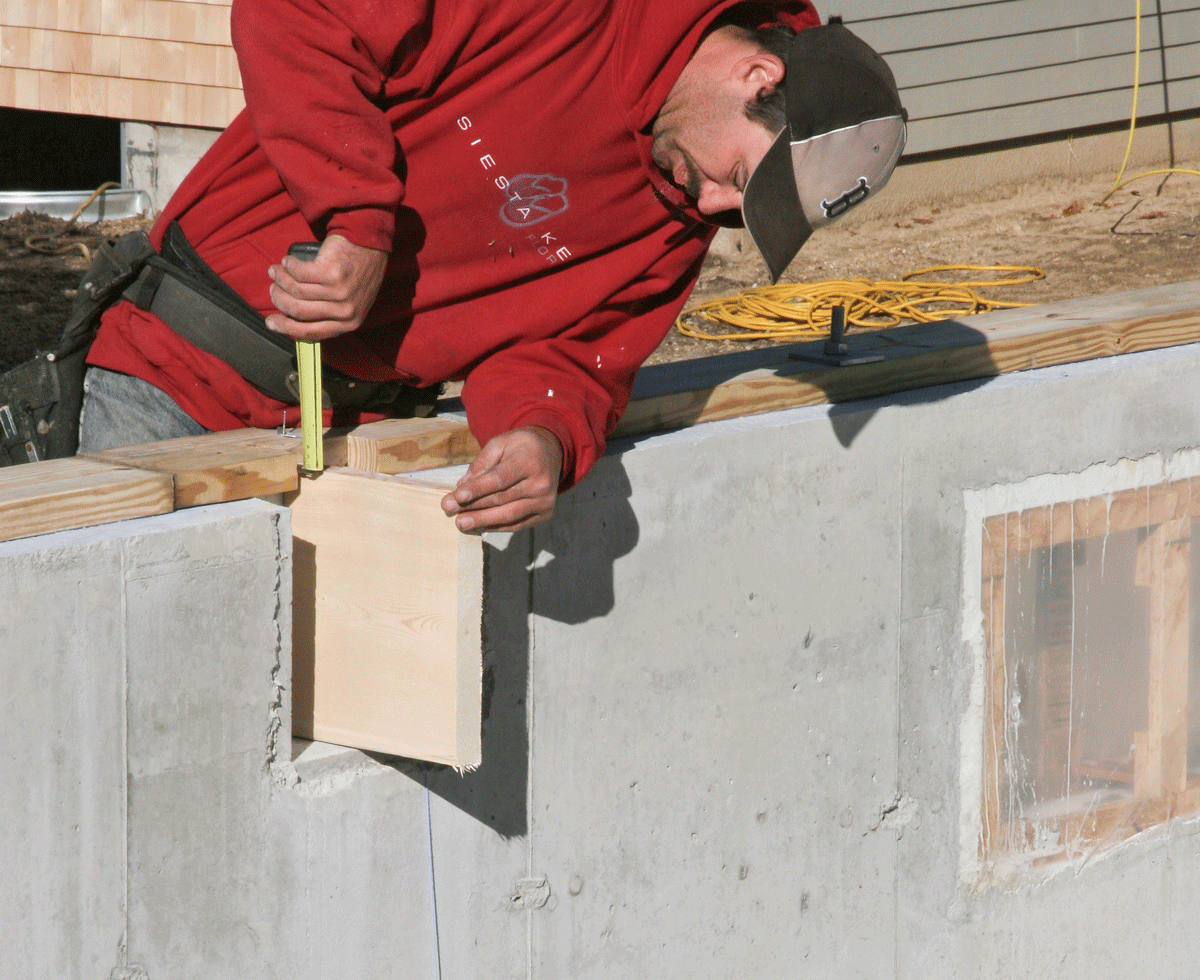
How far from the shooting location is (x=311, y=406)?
1.95 meters

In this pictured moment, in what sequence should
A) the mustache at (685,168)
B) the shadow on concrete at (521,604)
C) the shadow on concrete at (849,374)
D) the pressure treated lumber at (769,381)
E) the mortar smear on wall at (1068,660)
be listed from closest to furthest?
the pressure treated lumber at (769,381)
the mustache at (685,168)
the shadow on concrete at (521,604)
the shadow on concrete at (849,374)
the mortar smear on wall at (1068,660)

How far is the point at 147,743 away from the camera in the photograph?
71.3 inches

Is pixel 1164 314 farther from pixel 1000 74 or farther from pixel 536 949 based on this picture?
pixel 1000 74

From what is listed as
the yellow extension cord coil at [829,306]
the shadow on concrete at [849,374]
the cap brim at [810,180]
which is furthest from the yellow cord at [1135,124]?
the cap brim at [810,180]

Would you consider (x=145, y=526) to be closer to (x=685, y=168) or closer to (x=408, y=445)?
(x=408, y=445)

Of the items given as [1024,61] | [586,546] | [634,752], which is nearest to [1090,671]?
[634,752]

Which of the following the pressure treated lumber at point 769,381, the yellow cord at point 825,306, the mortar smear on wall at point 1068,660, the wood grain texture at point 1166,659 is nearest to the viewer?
the pressure treated lumber at point 769,381

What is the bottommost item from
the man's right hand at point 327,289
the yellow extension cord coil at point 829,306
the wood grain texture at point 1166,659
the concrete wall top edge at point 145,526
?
the wood grain texture at point 1166,659

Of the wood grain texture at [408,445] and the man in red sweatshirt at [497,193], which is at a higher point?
the man in red sweatshirt at [497,193]

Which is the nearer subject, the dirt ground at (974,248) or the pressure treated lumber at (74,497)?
the pressure treated lumber at (74,497)

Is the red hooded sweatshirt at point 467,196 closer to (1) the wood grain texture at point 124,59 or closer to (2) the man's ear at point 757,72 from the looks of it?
(2) the man's ear at point 757,72

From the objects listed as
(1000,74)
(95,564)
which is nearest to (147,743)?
(95,564)

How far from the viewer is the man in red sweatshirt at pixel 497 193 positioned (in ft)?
6.01

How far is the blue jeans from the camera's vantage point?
219 cm
